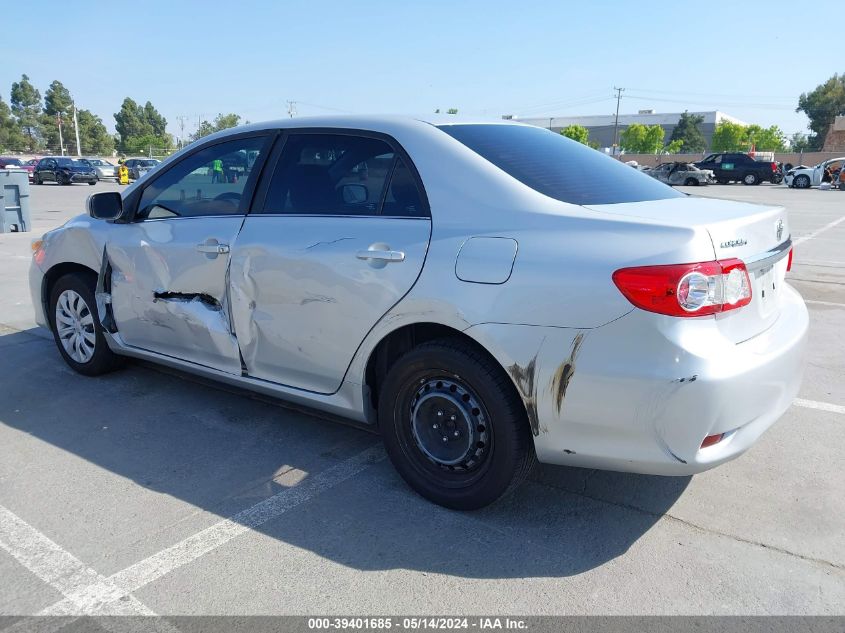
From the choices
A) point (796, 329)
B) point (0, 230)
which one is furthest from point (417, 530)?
point (0, 230)

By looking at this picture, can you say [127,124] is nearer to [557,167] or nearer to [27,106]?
[27,106]

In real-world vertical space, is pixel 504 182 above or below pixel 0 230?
above

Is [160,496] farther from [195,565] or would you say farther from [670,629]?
[670,629]

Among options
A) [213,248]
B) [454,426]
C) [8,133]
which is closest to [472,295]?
[454,426]

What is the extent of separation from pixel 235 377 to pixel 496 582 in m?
1.93

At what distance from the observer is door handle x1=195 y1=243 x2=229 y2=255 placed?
362cm

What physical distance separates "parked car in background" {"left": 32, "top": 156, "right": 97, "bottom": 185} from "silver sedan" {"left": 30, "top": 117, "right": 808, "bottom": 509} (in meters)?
36.3

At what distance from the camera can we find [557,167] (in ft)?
10.4

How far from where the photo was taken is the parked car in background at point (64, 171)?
3562 cm

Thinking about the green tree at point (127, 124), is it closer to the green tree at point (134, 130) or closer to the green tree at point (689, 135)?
the green tree at point (134, 130)

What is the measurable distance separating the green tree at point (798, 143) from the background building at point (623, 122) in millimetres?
13184

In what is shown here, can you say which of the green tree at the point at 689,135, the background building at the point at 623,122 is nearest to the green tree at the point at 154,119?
the background building at the point at 623,122

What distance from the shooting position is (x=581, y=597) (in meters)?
2.43

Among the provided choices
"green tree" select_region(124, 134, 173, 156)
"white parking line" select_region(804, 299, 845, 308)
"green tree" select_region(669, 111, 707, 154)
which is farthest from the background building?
"white parking line" select_region(804, 299, 845, 308)
